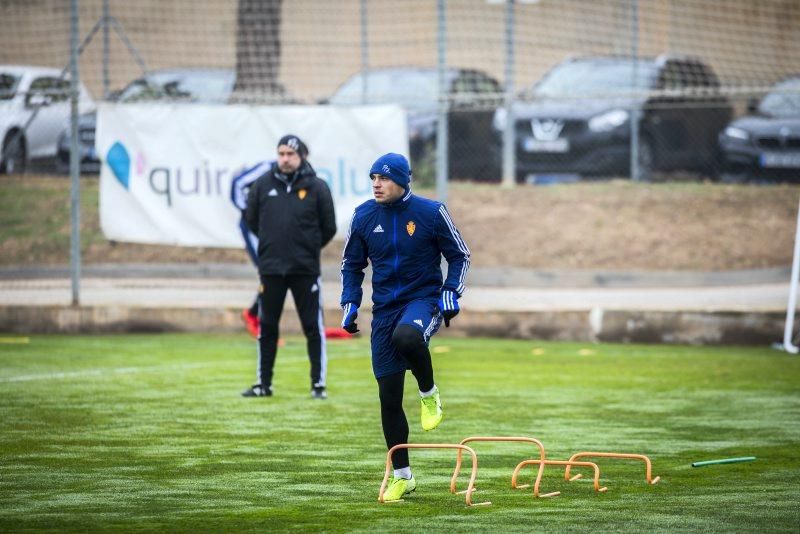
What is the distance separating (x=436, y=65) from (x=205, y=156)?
485 cm

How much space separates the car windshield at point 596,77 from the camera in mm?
21875

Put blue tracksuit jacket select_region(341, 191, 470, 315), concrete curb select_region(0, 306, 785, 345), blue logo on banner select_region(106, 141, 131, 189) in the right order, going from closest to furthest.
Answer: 1. blue tracksuit jacket select_region(341, 191, 470, 315)
2. concrete curb select_region(0, 306, 785, 345)
3. blue logo on banner select_region(106, 141, 131, 189)

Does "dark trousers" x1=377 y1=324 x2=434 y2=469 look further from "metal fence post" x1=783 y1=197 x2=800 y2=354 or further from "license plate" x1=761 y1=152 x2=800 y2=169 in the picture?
"license plate" x1=761 y1=152 x2=800 y2=169

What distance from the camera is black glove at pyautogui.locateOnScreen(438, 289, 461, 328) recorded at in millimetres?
8617

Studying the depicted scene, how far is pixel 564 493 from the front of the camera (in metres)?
8.50

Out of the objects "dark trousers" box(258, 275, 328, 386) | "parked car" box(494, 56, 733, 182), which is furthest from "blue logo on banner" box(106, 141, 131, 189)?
"parked car" box(494, 56, 733, 182)

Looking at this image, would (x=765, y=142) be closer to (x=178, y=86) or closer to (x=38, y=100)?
(x=178, y=86)

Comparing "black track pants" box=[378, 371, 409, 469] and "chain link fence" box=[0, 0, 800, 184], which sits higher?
"chain link fence" box=[0, 0, 800, 184]

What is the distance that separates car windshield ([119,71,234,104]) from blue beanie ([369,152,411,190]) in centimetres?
1166

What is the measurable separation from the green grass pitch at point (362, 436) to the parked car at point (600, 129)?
6504mm

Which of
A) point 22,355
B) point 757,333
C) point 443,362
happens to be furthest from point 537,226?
point 22,355

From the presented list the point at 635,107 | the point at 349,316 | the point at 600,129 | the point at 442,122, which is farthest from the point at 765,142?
the point at 349,316

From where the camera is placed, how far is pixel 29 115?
67.4 ft

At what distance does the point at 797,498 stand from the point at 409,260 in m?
2.55
